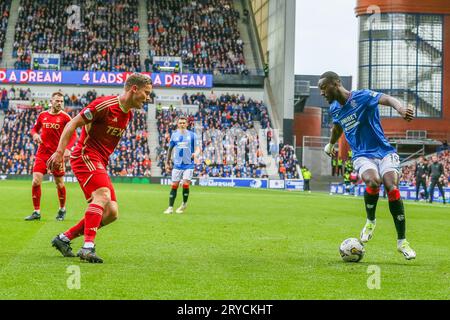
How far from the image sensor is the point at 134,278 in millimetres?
8031

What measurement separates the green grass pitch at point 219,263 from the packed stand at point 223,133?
37.4 meters

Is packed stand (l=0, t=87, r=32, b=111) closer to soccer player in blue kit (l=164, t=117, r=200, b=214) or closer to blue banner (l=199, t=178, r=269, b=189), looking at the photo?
blue banner (l=199, t=178, r=269, b=189)

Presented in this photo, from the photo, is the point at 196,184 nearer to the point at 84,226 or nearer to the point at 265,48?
the point at 265,48

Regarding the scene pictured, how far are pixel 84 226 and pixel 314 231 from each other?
6404 millimetres

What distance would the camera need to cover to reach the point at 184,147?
21.0 m

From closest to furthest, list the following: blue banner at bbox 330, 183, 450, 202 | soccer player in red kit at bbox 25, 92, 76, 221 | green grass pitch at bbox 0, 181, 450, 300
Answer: green grass pitch at bbox 0, 181, 450, 300
soccer player in red kit at bbox 25, 92, 76, 221
blue banner at bbox 330, 183, 450, 202

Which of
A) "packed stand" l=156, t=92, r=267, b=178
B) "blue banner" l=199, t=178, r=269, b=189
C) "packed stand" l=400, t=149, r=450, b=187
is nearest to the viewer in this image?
"packed stand" l=400, t=149, r=450, b=187

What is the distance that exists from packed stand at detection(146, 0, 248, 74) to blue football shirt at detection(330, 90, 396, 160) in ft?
169

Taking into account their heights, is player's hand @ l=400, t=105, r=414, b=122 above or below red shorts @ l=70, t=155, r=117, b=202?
above

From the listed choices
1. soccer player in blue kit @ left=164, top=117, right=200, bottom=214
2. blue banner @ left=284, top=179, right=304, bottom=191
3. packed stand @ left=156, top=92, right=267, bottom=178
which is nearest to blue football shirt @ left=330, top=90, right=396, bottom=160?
soccer player in blue kit @ left=164, top=117, right=200, bottom=214

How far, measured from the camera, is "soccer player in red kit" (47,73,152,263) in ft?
31.3

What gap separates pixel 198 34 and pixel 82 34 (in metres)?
9.28

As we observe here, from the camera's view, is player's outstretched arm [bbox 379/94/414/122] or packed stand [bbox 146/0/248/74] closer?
player's outstretched arm [bbox 379/94/414/122]

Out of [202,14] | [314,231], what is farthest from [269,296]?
[202,14]
